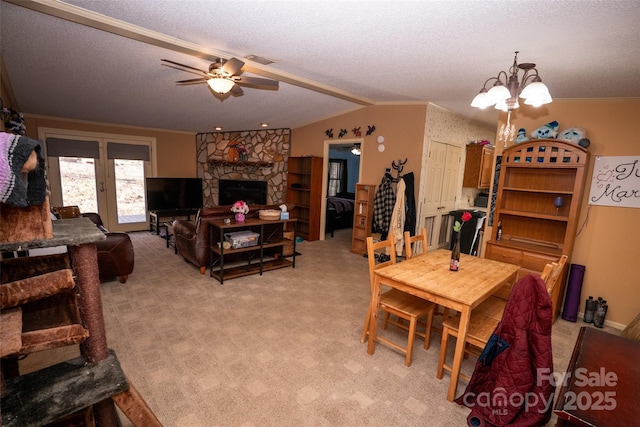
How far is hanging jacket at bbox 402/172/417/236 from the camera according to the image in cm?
466

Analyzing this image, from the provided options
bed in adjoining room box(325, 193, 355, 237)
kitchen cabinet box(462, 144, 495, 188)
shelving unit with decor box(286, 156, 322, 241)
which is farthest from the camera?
bed in adjoining room box(325, 193, 355, 237)

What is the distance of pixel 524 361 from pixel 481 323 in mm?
678

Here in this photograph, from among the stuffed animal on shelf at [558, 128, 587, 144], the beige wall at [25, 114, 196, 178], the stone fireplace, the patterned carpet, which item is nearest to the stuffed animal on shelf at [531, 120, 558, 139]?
the stuffed animal on shelf at [558, 128, 587, 144]

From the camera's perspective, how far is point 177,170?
23.2 feet

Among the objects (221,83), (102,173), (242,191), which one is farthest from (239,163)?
(221,83)

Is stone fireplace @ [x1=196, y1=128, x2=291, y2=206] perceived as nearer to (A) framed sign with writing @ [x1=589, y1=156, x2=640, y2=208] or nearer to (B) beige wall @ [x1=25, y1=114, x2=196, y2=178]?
(B) beige wall @ [x1=25, y1=114, x2=196, y2=178]

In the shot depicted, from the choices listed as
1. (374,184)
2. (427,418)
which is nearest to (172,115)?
(374,184)

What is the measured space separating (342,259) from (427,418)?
3176 mm

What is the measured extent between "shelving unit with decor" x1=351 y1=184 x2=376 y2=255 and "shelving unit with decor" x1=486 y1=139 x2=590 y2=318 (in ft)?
6.84

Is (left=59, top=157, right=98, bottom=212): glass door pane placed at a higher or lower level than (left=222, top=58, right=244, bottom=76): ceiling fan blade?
lower

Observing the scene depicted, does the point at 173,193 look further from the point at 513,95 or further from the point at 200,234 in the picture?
the point at 513,95

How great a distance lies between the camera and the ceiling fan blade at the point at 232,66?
102 inches

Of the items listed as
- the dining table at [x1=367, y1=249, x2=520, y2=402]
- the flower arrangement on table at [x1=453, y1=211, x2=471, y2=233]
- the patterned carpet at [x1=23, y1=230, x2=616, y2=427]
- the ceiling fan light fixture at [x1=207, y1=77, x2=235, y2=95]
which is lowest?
the patterned carpet at [x1=23, y1=230, x2=616, y2=427]

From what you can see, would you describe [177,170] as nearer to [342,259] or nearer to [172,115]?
[172,115]
